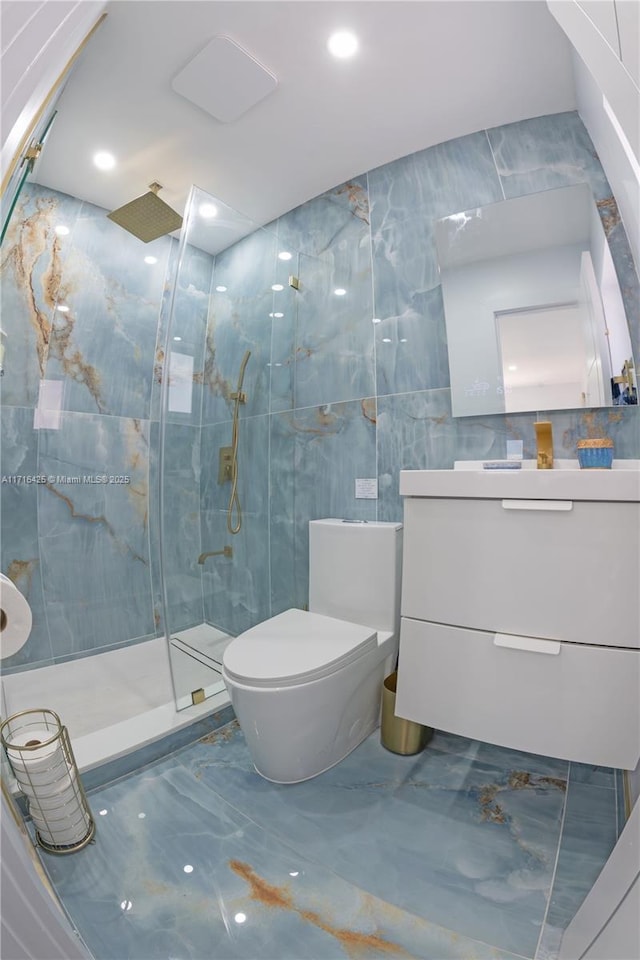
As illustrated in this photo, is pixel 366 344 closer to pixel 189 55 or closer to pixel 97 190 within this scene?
pixel 189 55

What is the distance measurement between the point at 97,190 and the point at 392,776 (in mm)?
2966

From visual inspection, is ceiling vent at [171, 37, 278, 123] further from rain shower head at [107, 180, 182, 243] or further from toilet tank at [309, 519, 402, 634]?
toilet tank at [309, 519, 402, 634]

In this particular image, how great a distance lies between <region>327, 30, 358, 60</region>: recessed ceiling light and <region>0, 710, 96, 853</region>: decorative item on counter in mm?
2296

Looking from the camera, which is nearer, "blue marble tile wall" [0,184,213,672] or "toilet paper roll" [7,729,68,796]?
"toilet paper roll" [7,729,68,796]

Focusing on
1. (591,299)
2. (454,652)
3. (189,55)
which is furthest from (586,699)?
(189,55)

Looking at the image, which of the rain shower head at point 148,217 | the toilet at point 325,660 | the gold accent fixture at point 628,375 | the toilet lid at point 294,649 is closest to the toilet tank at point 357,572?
the toilet at point 325,660

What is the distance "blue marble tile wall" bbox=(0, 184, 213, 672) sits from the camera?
1.90m

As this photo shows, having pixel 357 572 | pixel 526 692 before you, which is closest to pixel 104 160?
pixel 357 572

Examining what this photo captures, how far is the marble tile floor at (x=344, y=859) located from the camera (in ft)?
2.95

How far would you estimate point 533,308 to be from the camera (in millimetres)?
1548

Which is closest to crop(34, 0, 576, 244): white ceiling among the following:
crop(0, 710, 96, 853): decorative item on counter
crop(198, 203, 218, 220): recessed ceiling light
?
crop(198, 203, 218, 220): recessed ceiling light

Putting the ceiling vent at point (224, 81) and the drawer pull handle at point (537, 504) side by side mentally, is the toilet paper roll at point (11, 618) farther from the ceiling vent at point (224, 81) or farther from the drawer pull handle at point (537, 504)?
the ceiling vent at point (224, 81)

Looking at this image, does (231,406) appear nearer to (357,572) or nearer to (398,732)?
(357,572)

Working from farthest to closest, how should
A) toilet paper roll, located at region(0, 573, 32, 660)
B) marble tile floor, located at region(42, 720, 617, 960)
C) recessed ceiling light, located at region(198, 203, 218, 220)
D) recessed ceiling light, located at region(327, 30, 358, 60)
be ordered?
1. recessed ceiling light, located at region(198, 203, 218, 220)
2. recessed ceiling light, located at region(327, 30, 358, 60)
3. marble tile floor, located at region(42, 720, 617, 960)
4. toilet paper roll, located at region(0, 573, 32, 660)
